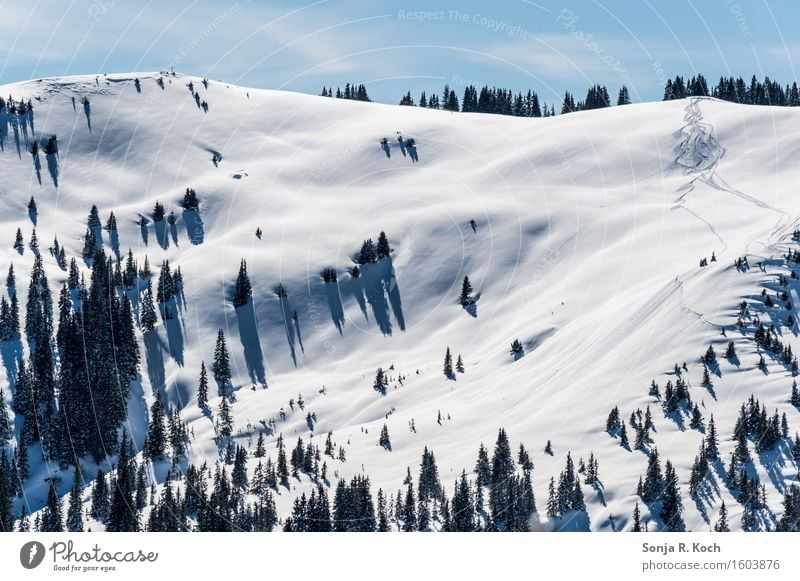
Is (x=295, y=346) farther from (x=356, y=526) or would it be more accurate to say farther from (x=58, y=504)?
(x=356, y=526)

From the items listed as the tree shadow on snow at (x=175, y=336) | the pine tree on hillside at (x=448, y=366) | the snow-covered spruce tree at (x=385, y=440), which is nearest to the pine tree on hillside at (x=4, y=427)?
the tree shadow on snow at (x=175, y=336)

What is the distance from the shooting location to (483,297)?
164 m

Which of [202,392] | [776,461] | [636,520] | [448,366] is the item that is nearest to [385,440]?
[448,366]

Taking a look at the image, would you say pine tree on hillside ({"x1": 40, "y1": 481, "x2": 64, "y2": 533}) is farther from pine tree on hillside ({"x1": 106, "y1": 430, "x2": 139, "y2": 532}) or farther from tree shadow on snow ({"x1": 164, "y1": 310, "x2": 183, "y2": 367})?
tree shadow on snow ({"x1": 164, "y1": 310, "x2": 183, "y2": 367})

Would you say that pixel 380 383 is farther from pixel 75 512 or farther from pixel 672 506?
pixel 672 506

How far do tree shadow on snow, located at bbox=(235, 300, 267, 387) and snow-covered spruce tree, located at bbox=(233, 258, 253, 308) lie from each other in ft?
2.40

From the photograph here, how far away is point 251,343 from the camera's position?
545ft

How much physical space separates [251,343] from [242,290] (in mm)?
10546

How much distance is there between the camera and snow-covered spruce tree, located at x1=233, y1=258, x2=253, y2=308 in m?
173

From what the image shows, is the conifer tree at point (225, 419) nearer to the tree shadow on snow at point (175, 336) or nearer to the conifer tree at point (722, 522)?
the tree shadow on snow at point (175, 336)
